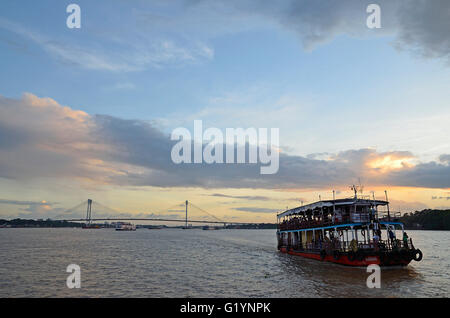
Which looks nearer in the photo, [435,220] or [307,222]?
[307,222]

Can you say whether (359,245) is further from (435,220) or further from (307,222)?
(435,220)

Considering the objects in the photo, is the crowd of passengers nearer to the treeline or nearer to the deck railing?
the deck railing

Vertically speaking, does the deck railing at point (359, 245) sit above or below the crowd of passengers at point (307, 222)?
below

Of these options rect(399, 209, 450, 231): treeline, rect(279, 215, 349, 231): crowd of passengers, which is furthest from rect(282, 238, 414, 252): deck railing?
rect(399, 209, 450, 231): treeline

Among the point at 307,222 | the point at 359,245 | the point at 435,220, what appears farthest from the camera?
the point at 435,220

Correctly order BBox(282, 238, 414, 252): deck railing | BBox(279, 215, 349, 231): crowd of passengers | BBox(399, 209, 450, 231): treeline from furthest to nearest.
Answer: BBox(399, 209, 450, 231): treeline
BBox(279, 215, 349, 231): crowd of passengers
BBox(282, 238, 414, 252): deck railing

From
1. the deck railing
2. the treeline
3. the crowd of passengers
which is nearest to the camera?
the deck railing

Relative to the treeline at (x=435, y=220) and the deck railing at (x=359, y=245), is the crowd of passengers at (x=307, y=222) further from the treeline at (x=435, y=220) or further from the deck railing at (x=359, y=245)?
the treeline at (x=435, y=220)

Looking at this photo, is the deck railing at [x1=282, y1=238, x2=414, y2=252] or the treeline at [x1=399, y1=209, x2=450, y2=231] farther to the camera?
the treeline at [x1=399, y1=209, x2=450, y2=231]

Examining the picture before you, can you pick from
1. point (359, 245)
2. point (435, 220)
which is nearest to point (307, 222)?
point (359, 245)

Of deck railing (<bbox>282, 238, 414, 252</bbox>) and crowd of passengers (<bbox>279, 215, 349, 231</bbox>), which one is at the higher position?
crowd of passengers (<bbox>279, 215, 349, 231</bbox>)

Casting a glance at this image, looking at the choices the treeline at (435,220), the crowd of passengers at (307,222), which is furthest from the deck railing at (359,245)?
the treeline at (435,220)

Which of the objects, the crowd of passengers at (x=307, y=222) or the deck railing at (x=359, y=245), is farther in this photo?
the crowd of passengers at (x=307, y=222)

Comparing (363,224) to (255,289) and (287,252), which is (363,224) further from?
(287,252)
